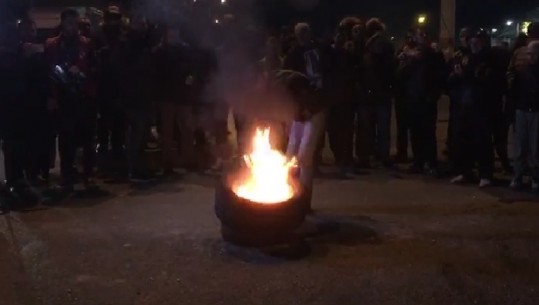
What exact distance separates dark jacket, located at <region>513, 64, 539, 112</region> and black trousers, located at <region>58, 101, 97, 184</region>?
5368 millimetres

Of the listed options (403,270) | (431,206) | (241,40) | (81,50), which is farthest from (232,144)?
(403,270)

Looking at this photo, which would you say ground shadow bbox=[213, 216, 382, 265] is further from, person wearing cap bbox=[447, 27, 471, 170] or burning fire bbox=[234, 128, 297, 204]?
person wearing cap bbox=[447, 27, 471, 170]

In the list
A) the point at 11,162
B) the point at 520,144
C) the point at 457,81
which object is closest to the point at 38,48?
the point at 11,162

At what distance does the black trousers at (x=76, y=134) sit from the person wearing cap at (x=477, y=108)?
4755mm

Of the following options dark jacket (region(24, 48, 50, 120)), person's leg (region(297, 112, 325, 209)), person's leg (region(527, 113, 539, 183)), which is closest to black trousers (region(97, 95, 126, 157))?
dark jacket (region(24, 48, 50, 120))

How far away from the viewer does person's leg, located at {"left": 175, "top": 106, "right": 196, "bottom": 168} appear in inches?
440

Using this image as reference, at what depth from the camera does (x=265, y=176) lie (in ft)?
24.9

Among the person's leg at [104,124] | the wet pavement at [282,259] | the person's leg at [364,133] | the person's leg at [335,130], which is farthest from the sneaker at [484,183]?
the person's leg at [104,124]

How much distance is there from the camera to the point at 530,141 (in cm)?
1008

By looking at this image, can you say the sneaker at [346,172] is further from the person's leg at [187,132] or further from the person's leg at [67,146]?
the person's leg at [67,146]

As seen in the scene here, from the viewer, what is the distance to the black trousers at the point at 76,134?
1007cm

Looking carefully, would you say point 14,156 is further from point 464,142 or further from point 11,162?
point 464,142

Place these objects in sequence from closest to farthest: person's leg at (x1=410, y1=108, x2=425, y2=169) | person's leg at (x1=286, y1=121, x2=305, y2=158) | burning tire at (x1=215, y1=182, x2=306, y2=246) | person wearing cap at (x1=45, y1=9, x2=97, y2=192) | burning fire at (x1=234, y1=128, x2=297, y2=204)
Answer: burning tire at (x1=215, y1=182, x2=306, y2=246), burning fire at (x1=234, y1=128, x2=297, y2=204), person's leg at (x1=286, y1=121, x2=305, y2=158), person wearing cap at (x1=45, y1=9, x2=97, y2=192), person's leg at (x1=410, y1=108, x2=425, y2=169)

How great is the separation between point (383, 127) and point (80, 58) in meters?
4.43
